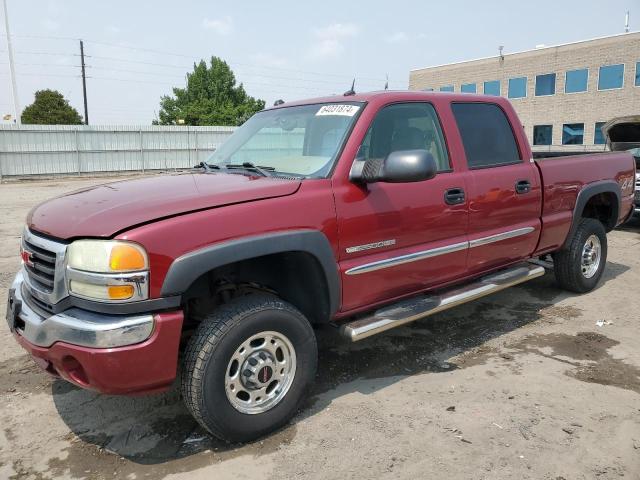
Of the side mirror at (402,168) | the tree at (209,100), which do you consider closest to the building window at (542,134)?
the tree at (209,100)

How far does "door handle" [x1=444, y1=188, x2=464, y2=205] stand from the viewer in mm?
3699

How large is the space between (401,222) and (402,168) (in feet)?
1.55

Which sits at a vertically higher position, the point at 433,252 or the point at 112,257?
the point at 112,257

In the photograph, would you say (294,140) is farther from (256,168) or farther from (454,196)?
(454,196)

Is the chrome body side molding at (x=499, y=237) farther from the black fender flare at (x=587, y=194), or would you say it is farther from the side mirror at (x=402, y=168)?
the side mirror at (x=402, y=168)

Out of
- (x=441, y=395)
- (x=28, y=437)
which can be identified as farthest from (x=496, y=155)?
(x=28, y=437)

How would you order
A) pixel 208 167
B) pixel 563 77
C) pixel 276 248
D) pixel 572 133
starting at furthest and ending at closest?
pixel 572 133
pixel 563 77
pixel 208 167
pixel 276 248

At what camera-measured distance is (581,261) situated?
211 inches

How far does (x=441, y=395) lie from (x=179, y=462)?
1665 mm

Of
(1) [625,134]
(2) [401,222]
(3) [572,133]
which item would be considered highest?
(3) [572,133]

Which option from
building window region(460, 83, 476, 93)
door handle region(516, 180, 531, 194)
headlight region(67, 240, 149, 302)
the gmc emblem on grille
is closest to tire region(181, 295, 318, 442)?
headlight region(67, 240, 149, 302)

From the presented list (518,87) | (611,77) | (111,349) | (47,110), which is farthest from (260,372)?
(47,110)

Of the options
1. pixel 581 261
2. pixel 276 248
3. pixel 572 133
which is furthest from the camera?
pixel 572 133

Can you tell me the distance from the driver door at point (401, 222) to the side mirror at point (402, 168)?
0.37ft
